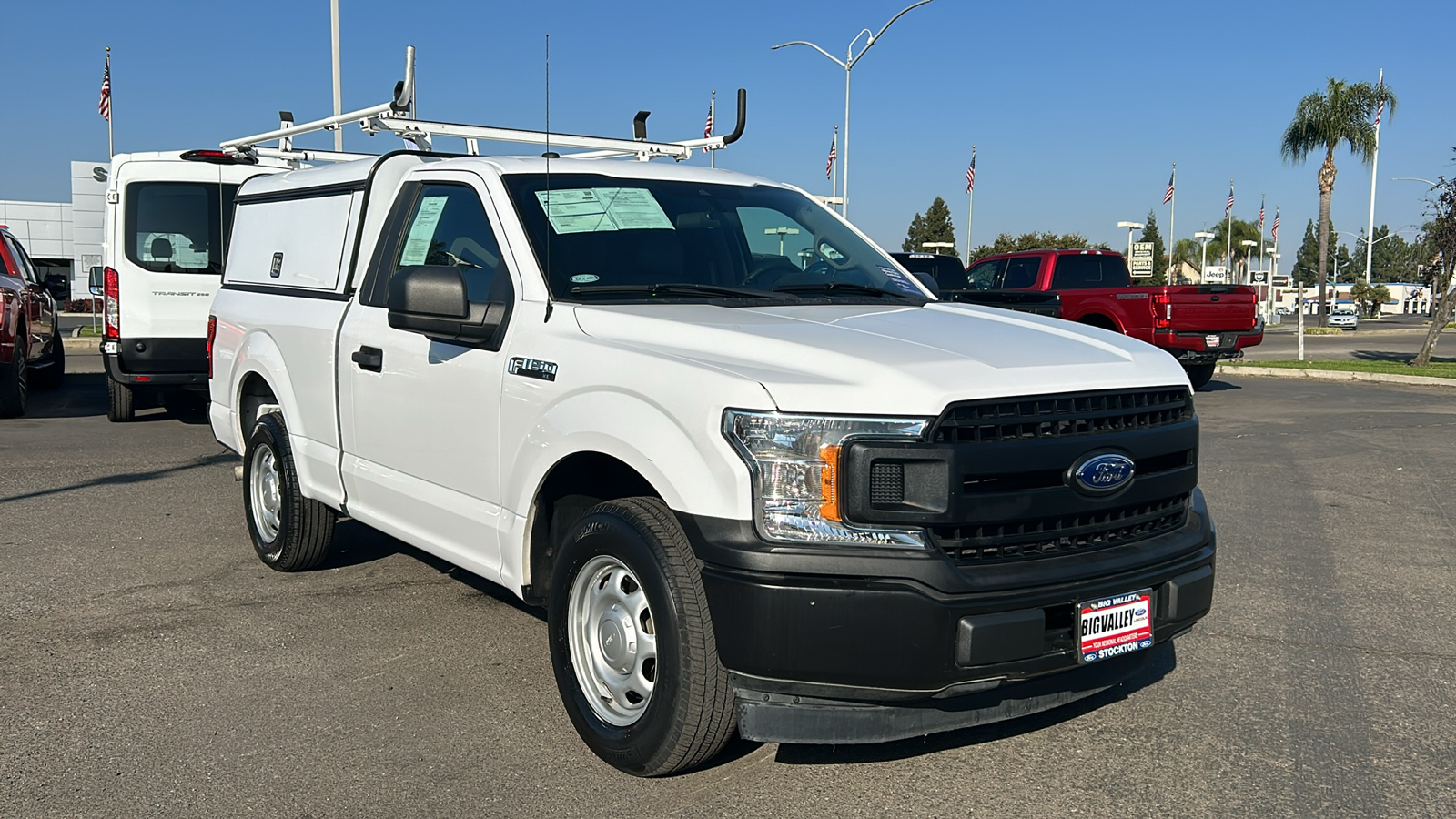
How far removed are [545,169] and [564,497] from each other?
1.47 meters

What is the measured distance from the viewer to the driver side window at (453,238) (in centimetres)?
472

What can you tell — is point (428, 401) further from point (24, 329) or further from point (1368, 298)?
point (1368, 298)

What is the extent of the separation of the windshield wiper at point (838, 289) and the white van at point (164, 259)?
8300 mm

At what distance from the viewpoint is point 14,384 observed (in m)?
12.4

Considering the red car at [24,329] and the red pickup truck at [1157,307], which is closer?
the red car at [24,329]

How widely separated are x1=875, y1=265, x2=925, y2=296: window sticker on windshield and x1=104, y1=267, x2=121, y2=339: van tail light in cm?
897

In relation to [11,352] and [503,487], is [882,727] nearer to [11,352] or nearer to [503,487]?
[503,487]

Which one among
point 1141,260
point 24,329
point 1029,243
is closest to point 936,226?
point 1029,243

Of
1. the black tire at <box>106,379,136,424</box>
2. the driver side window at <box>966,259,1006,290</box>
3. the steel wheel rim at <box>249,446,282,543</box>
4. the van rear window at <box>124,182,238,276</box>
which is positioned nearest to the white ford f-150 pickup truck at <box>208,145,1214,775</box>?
the steel wheel rim at <box>249,446,282,543</box>

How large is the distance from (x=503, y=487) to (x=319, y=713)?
104cm

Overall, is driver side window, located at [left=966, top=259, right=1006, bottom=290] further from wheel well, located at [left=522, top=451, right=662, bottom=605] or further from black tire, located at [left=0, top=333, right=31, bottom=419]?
wheel well, located at [left=522, top=451, right=662, bottom=605]

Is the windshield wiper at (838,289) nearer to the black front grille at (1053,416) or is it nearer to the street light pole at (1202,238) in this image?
the black front grille at (1053,416)

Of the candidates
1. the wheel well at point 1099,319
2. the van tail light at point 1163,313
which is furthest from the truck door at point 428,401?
the wheel well at point 1099,319

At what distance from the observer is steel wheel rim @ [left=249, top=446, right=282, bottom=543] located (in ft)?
21.0
